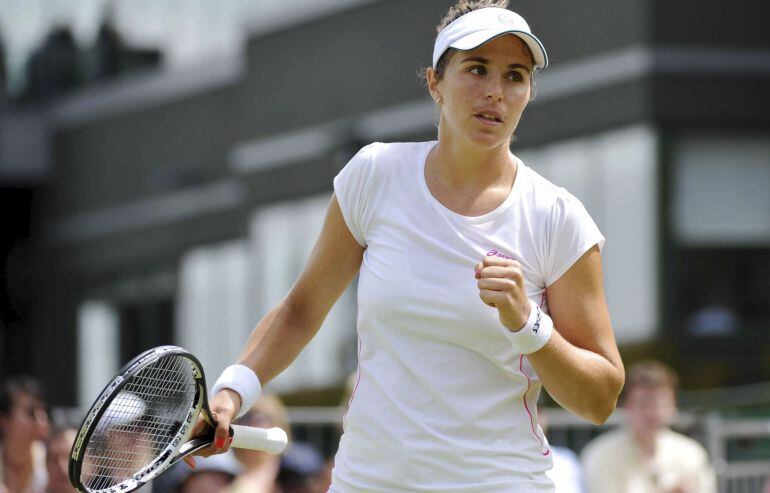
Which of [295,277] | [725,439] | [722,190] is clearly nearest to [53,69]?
[295,277]

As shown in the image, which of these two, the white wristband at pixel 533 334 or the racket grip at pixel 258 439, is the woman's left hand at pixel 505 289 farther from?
the racket grip at pixel 258 439

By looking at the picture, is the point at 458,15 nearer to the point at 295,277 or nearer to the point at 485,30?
the point at 485,30

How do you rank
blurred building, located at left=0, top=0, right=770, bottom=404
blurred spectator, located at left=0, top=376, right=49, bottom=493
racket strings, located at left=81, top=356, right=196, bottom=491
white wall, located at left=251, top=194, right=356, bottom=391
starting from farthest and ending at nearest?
white wall, located at left=251, top=194, right=356, bottom=391 → blurred building, located at left=0, top=0, right=770, bottom=404 → blurred spectator, located at left=0, top=376, right=49, bottom=493 → racket strings, located at left=81, top=356, right=196, bottom=491

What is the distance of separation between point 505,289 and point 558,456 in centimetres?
466

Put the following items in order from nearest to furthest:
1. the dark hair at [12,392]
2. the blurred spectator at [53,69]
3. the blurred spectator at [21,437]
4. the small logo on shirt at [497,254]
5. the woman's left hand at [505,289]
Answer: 1. the woman's left hand at [505,289]
2. the small logo on shirt at [497,254]
3. the blurred spectator at [21,437]
4. the dark hair at [12,392]
5. the blurred spectator at [53,69]

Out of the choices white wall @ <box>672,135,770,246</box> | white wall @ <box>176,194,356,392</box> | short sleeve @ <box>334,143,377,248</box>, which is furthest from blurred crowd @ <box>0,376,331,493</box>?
white wall @ <box>176,194,356,392</box>

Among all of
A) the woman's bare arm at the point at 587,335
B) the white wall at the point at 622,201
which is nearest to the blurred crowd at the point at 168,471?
the woman's bare arm at the point at 587,335

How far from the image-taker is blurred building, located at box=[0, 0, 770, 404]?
17.0 metres

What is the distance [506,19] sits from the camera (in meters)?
4.40

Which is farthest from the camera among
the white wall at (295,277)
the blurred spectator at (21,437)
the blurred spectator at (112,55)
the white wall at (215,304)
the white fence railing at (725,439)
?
the blurred spectator at (112,55)

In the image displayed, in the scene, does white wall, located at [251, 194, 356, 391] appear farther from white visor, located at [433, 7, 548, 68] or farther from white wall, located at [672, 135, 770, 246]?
white visor, located at [433, 7, 548, 68]

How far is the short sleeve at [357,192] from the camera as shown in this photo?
181 inches

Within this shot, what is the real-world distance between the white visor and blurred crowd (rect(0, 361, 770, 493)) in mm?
4256

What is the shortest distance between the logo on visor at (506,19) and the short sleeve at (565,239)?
494mm
